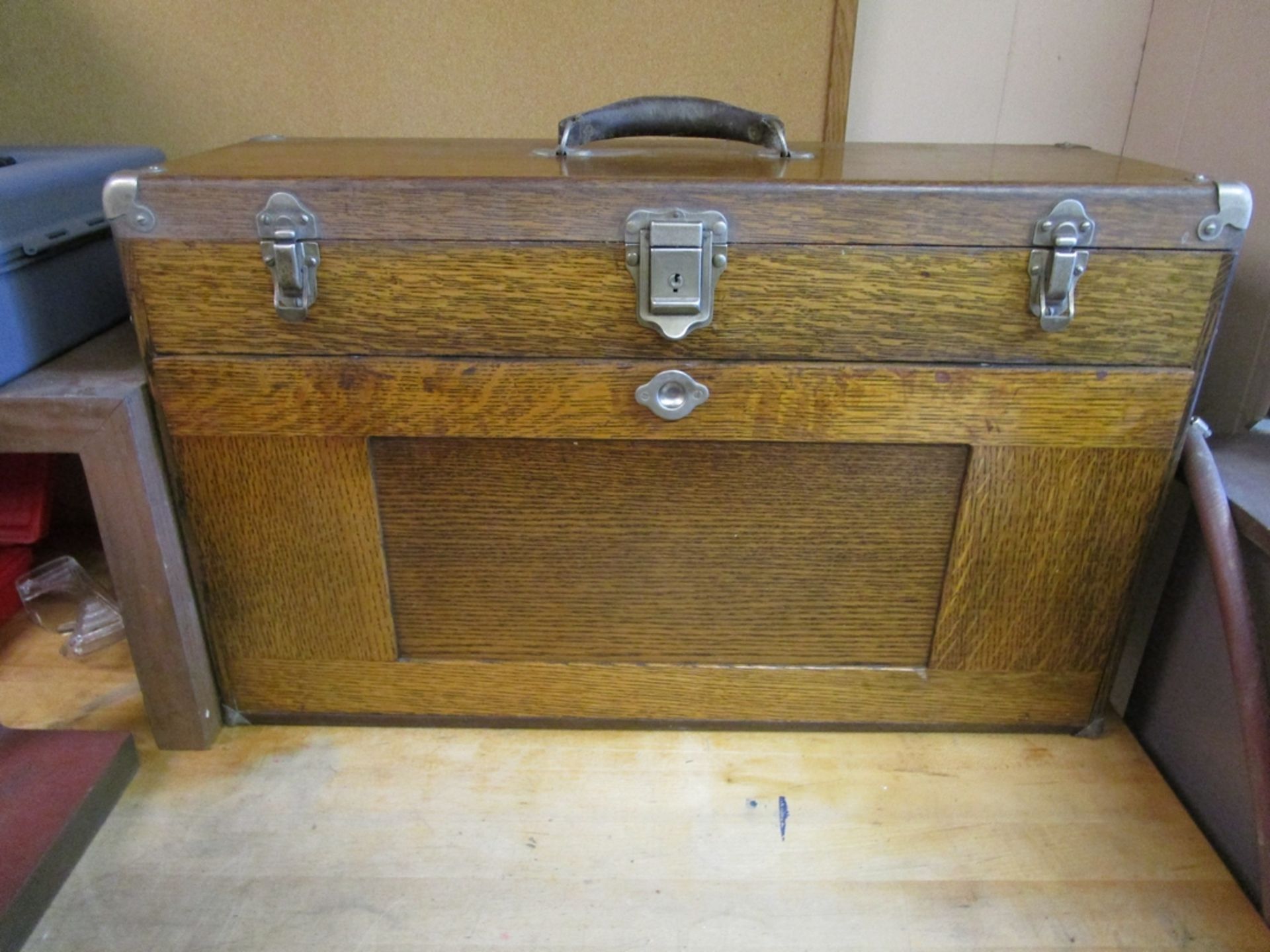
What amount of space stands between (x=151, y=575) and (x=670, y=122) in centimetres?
61

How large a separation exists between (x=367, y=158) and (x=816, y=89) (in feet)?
1.84

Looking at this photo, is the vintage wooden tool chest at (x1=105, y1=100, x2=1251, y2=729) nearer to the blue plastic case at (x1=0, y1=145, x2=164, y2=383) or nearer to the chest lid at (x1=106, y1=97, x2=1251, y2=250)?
the chest lid at (x1=106, y1=97, x2=1251, y2=250)

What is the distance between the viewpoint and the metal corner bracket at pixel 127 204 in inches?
27.0

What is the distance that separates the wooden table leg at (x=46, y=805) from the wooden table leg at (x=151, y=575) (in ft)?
0.17

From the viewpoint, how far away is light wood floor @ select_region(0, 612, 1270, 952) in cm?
69

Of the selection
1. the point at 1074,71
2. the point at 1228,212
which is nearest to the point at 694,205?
the point at 1228,212

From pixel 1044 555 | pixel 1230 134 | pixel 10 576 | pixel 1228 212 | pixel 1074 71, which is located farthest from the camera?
pixel 1074 71

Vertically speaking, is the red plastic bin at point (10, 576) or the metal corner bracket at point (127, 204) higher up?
the metal corner bracket at point (127, 204)

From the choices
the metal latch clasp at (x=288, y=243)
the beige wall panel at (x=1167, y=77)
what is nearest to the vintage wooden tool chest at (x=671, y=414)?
the metal latch clasp at (x=288, y=243)

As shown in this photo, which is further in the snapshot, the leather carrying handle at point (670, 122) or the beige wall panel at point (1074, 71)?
the beige wall panel at point (1074, 71)

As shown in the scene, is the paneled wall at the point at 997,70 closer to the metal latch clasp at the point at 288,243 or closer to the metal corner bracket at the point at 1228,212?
the metal corner bracket at the point at 1228,212

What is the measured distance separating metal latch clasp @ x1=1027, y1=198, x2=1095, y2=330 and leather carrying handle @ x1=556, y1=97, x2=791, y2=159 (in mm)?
260

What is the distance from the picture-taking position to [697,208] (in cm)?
69

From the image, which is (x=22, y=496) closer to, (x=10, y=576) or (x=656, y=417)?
(x=10, y=576)
